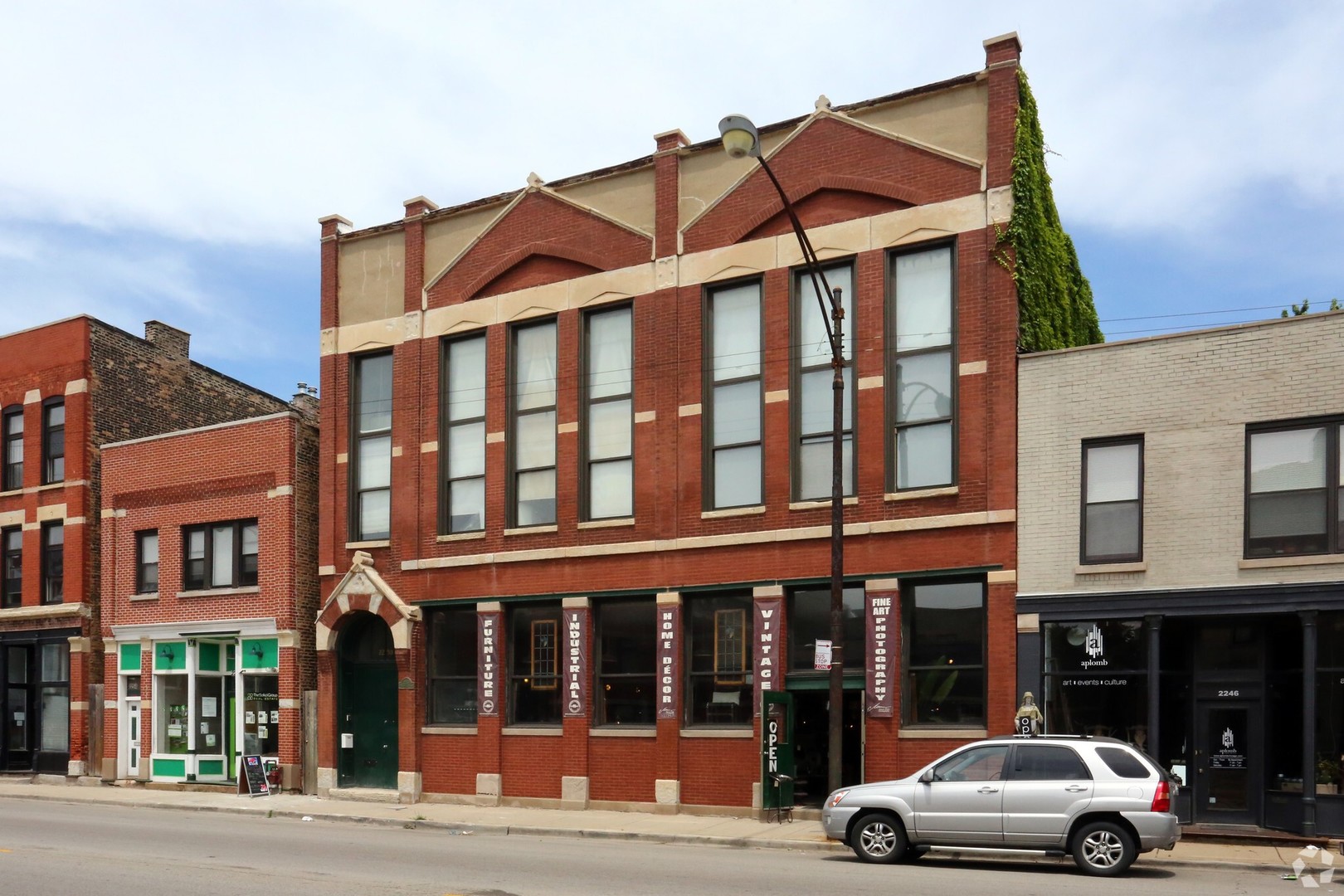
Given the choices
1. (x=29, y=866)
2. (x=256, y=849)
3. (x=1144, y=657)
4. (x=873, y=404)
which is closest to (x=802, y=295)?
(x=873, y=404)

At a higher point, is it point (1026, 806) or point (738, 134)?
point (738, 134)

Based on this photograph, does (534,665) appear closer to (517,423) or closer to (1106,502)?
(517,423)

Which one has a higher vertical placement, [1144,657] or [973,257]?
[973,257]

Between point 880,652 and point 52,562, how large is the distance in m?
22.8

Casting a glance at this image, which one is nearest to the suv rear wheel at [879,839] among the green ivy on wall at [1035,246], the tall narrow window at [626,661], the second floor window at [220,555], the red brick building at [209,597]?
the tall narrow window at [626,661]

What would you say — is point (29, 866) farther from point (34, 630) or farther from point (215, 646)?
point (34, 630)

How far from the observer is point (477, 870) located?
53.2 ft

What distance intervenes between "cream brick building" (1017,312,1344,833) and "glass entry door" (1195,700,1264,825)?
2 cm

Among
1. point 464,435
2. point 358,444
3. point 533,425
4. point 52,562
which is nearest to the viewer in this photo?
point 533,425

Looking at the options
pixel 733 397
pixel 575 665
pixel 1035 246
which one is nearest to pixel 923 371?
pixel 1035 246

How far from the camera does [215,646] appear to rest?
31750mm

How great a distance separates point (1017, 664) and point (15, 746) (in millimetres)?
26349

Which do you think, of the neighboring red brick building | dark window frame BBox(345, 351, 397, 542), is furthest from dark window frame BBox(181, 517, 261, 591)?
the neighboring red brick building

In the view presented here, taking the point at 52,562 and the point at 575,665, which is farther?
the point at 52,562
